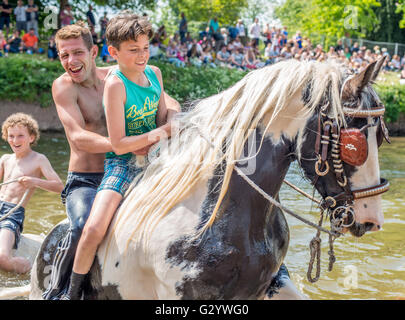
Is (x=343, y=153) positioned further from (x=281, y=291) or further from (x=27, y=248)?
(x=27, y=248)

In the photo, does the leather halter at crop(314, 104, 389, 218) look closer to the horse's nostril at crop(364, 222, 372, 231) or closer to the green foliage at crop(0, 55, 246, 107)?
the horse's nostril at crop(364, 222, 372, 231)

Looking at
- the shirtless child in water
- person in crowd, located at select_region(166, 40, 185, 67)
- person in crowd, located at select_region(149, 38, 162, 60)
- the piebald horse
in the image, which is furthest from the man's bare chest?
person in crowd, located at select_region(149, 38, 162, 60)

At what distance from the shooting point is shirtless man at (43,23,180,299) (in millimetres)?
2998

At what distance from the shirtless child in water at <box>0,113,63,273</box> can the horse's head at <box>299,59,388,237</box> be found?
345cm

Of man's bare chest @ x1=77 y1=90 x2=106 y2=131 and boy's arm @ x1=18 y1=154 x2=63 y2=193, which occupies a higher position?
man's bare chest @ x1=77 y1=90 x2=106 y2=131

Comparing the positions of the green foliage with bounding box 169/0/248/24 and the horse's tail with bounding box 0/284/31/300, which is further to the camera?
the green foliage with bounding box 169/0/248/24

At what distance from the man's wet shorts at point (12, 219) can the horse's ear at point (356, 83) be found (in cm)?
413

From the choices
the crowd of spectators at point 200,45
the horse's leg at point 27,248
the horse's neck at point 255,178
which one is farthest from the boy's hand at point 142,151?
the crowd of spectators at point 200,45

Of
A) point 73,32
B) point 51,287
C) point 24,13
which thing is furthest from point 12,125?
point 24,13

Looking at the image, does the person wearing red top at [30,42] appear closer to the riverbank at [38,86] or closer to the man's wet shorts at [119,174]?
the riverbank at [38,86]

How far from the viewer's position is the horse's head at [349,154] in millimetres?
2482

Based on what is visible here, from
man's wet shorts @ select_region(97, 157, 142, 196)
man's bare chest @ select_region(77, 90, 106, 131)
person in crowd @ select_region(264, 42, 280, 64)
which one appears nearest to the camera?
man's wet shorts @ select_region(97, 157, 142, 196)

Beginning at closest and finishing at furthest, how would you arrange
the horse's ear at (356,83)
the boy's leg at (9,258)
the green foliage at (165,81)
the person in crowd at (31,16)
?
the horse's ear at (356,83) → the boy's leg at (9,258) → the green foliage at (165,81) → the person in crowd at (31,16)

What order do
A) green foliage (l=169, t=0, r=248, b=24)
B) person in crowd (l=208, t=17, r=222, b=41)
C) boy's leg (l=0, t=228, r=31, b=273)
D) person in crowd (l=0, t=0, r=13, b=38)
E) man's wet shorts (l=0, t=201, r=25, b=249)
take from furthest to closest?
green foliage (l=169, t=0, r=248, b=24)
person in crowd (l=208, t=17, r=222, b=41)
person in crowd (l=0, t=0, r=13, b=38)
man's wet shorts (l=0, t=201, r=25, b=249)
boy's leg (l=0, t=228, r=31, b=273)
